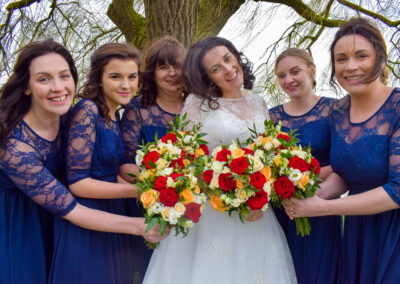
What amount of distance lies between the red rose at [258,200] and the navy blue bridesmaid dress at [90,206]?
3.86 ft

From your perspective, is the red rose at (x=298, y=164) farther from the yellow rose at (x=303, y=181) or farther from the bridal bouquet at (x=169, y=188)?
the bridal bouquet at (x=169, y=188)

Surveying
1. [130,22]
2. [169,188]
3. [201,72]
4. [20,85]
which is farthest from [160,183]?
[130,22]

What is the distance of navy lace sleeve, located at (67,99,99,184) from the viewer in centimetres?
276

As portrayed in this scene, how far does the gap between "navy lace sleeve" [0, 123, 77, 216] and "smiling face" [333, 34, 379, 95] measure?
7.23 feet

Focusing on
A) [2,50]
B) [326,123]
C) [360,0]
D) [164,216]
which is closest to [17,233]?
[164,216]

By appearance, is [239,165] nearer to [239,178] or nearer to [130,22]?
[239,178]

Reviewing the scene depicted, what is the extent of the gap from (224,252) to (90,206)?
1134mm

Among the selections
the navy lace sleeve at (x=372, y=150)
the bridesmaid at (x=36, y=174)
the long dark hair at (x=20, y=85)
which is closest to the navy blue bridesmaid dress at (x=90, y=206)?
the bridesmaid at (x=36, y=174)

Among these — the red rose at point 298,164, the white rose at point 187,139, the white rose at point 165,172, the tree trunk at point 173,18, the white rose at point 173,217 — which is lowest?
the white rose at point 173,217

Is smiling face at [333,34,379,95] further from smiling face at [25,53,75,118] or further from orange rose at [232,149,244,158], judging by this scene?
smiling face at [25,53,75,118]

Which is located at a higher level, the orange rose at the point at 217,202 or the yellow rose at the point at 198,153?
the yellow rose at the point at 198,153

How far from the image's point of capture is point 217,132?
3.30 metres

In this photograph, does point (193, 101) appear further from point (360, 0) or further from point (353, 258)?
point (360, 0)

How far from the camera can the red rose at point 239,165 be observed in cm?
250
